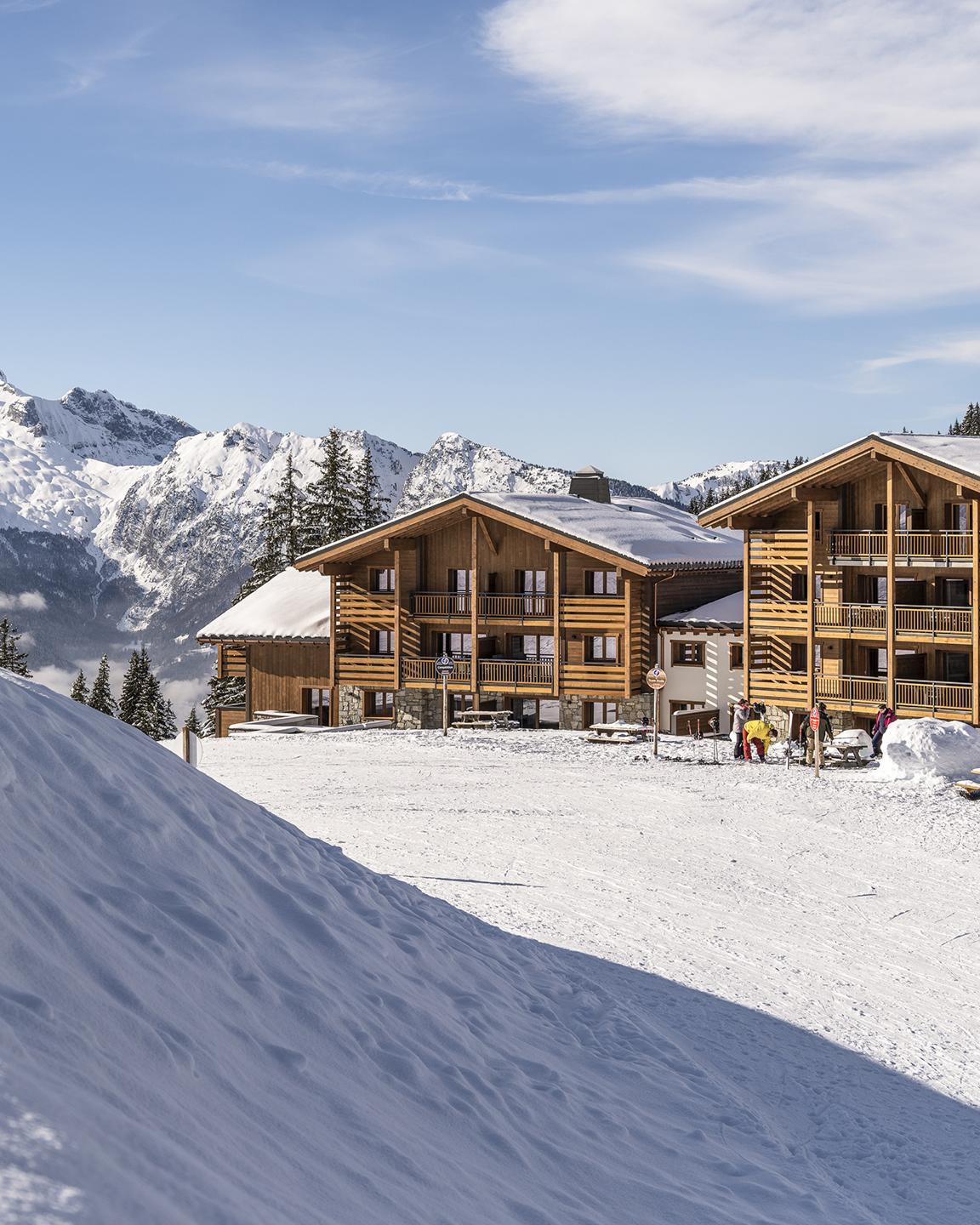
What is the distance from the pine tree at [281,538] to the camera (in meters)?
59.3

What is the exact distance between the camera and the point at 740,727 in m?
29.3

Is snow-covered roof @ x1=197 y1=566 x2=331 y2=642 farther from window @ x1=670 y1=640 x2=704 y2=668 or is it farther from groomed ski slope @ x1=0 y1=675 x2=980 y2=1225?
groomed ski slope @ x1=0 y1=675 x2=980 y2=1225

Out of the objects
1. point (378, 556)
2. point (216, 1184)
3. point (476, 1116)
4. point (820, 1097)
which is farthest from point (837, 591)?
point (216, 1184)

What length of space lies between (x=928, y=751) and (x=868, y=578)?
12842 mm

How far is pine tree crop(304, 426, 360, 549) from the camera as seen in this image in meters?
59.3

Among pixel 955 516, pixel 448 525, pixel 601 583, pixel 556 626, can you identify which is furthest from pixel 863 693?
pixel 448 525

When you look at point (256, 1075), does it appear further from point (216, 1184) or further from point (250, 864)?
point (250, 864)

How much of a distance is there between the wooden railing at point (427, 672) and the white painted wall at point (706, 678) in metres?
6.45

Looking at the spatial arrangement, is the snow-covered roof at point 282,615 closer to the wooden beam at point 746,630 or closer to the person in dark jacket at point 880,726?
the wooden beam at point 746,630

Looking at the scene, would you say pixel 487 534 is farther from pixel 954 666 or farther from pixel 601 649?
pixel 954 666

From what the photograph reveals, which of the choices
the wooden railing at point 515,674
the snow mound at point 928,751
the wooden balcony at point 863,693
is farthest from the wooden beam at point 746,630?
the snow mound at point 928,751

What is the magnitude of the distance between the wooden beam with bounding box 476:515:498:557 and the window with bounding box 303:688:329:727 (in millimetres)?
8623

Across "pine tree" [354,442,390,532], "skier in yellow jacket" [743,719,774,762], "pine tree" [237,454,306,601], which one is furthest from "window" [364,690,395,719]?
"pine tree" [354,442,390,532]

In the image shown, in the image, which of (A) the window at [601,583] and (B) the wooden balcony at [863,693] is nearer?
(B) the wooden balcony at [863,693]
